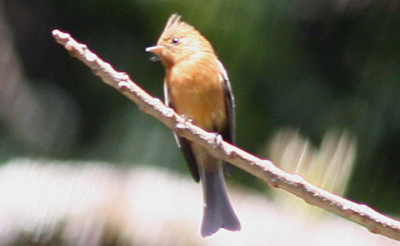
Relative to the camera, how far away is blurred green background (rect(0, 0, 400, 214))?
13.4 ft

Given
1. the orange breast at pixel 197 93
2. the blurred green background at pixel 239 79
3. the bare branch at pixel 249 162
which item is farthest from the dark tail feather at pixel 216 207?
the bare branch at pixel 249 162

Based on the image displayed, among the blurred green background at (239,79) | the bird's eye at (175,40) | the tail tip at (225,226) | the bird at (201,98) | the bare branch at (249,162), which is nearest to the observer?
the bare branch at (249,162)

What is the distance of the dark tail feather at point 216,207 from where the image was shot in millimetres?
3119

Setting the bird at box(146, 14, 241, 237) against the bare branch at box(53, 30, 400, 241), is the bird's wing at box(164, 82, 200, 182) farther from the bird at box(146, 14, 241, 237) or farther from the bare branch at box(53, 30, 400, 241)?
the bare branch at box(53, 30, 400, 241)

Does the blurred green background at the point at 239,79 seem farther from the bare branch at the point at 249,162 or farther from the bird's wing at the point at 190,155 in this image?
the bare branch at the point at 249,162

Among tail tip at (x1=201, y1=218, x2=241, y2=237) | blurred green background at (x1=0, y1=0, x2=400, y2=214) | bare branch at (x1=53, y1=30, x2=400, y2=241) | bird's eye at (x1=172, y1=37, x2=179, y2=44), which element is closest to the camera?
bare branch at (x1=53, y1=30, x2=400, y2=241)

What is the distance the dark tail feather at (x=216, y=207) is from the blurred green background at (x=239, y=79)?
0.48 m

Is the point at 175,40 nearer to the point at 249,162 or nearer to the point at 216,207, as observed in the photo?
the point at 216,207

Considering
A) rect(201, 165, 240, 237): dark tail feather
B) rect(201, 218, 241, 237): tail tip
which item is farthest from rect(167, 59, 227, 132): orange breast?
rect(201, 218, 241, 237): tail tip

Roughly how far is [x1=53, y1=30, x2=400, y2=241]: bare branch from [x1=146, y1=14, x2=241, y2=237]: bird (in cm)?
83

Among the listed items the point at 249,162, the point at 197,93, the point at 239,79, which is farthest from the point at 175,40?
the point at 249,162

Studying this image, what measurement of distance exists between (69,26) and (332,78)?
1.45 meters

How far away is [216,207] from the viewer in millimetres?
3273

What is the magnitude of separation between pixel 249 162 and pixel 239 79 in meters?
1.95
